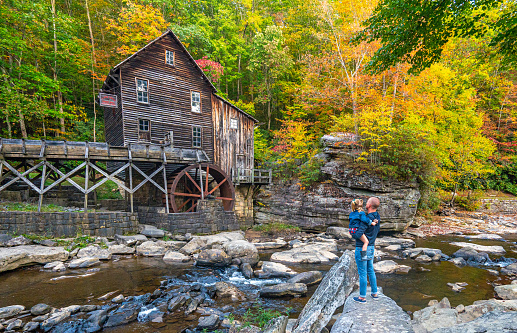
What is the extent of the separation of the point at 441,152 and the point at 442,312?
14607 mm

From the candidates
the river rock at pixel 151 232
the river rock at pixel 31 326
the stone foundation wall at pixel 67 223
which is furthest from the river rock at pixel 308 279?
the stone foundation wall at pixel 67 223

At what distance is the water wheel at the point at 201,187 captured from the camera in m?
14.0

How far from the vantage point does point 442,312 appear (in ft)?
13.3

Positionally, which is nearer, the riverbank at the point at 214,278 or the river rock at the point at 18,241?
the riverbank at the point at 214,278

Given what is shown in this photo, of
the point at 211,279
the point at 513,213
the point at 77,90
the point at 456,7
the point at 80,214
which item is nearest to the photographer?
the point at 456,7

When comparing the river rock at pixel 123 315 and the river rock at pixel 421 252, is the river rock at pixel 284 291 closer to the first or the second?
the river rock at pixel 123 315

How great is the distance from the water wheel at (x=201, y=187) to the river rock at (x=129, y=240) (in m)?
2.77

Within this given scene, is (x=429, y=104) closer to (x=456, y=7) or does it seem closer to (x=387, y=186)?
(x=387, y=186)

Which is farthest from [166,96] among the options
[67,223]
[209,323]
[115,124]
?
[209,323]

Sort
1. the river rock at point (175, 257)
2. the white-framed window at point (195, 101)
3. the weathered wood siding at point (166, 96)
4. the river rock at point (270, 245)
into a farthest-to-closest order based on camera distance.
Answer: the white-framed window at point (195, 101) → the weathered wood siding at point (166, 96) → the river rock at point (270, 245) → the river rock at point (175, 257)

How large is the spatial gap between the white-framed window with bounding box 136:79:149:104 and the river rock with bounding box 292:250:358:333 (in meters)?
13.8

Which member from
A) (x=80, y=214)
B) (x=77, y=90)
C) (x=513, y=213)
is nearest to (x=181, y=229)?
(x=80, y=214)

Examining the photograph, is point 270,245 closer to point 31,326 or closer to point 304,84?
point 31,326

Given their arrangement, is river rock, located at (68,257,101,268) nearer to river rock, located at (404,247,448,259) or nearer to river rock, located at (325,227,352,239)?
river rock, located at (325,227,352,239)
